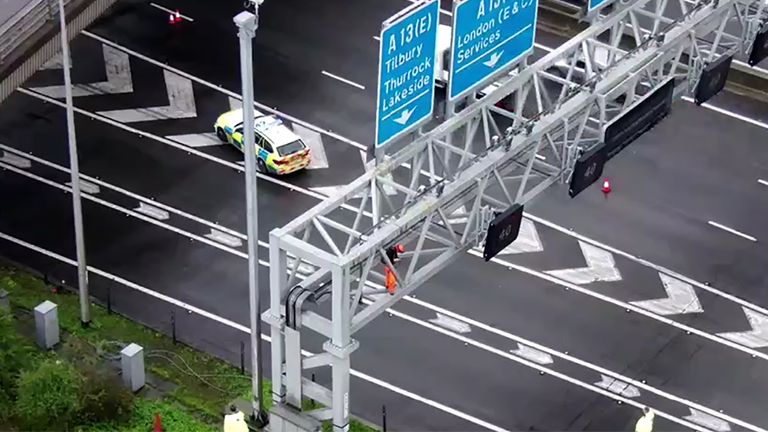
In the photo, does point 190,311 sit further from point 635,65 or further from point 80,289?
point 635,65

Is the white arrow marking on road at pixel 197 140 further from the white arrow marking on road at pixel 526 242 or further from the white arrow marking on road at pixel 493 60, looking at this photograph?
the white arrow marking on road at pixel 493 60

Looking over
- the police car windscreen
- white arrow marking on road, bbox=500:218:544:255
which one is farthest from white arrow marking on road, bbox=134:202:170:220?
white arrow marking on road, bbox=500:218:544:255

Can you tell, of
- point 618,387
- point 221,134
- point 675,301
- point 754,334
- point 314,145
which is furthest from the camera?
point 314,145

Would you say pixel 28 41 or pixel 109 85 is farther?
pixel 109 85

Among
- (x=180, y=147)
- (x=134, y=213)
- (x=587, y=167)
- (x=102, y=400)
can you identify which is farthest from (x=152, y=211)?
(x=587, y=167)

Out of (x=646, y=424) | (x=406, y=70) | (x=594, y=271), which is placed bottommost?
(x=594, y=271)

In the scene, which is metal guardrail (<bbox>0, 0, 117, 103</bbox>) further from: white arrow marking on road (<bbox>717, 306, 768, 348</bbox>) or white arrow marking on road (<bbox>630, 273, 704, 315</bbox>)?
white arrow marking on road (<bbox>717, 306, 768, 348</bbox>)

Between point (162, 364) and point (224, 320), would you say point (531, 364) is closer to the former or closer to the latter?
point (224, 320)
